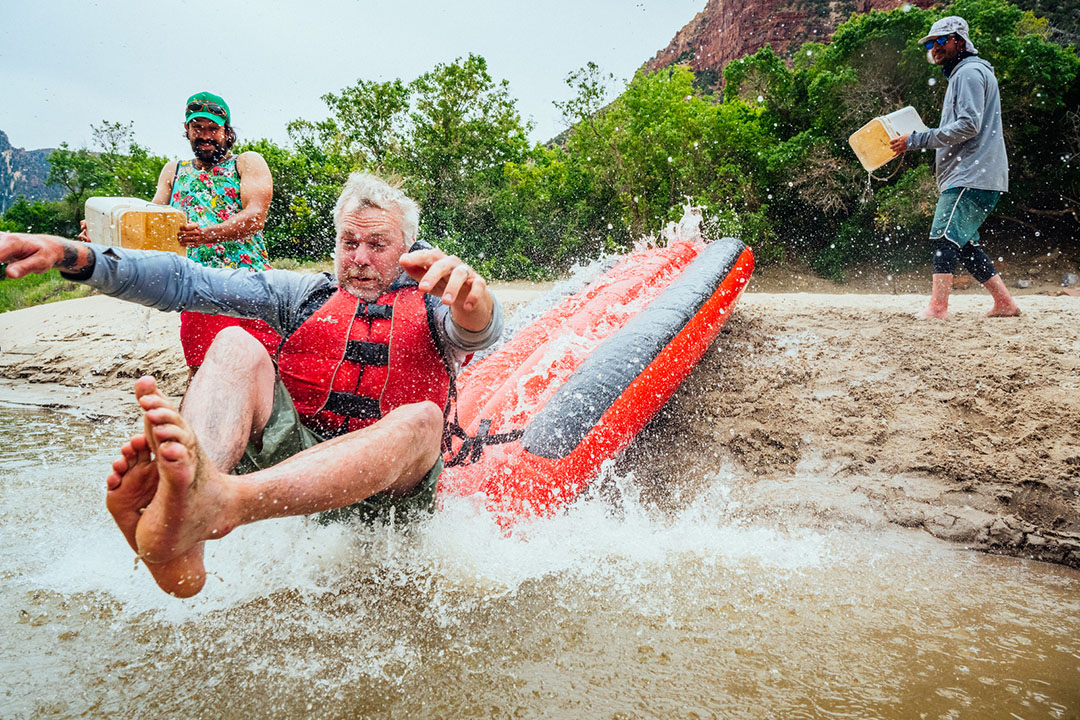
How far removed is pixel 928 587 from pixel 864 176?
34.9 ft

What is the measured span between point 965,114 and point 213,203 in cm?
420

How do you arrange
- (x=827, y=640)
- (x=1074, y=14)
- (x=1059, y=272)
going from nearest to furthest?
(x=827, y=640)
(x=1059, y=272)
(x=1074, y=14)

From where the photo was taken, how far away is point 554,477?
2.29 metres

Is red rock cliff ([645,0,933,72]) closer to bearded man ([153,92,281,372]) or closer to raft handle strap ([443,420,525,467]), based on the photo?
bearded man ([153,92,281,372])

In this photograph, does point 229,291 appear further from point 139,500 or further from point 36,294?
point 36,294

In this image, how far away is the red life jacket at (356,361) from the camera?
1918 millimetres

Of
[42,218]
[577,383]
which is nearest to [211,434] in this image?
[577,383]

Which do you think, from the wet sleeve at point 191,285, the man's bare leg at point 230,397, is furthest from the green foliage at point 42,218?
the man's bare leg at point 230,397

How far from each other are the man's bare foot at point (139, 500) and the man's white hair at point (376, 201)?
39.7 inches

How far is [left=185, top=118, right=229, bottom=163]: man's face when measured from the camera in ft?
9.11

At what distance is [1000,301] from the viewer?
380 cm

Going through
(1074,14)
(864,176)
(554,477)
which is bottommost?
(554,477)

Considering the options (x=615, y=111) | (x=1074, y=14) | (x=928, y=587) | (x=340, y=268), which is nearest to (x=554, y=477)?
(x=340, y=268)

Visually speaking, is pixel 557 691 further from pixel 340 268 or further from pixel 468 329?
pixel 340 268
